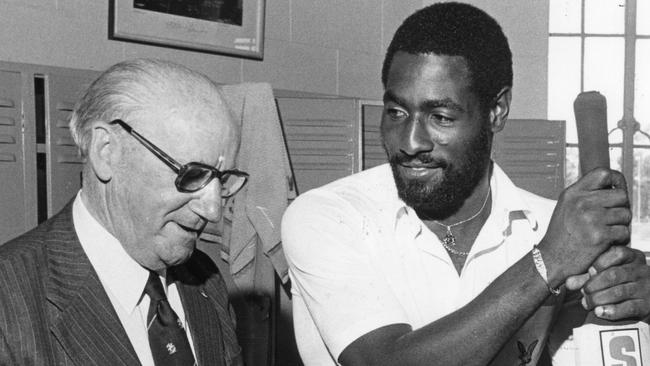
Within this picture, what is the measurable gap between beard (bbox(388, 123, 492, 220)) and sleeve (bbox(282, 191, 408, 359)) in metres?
0.12

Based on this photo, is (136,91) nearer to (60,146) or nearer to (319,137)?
(60,146)

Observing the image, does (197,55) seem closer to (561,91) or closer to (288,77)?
(288,77)

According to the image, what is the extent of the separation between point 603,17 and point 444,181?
3585mm

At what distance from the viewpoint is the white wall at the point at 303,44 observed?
2.78 metres

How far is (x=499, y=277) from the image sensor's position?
143cm

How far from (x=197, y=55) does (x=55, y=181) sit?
3.30 feet

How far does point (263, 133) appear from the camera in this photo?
2766 millimetres

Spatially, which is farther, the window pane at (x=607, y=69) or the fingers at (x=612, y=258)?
the window pane at (x=607, y=69)

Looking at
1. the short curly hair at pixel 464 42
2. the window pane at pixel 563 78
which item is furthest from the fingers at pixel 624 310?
the window pane at pixel 563 78

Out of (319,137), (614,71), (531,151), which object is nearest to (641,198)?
(614,71)

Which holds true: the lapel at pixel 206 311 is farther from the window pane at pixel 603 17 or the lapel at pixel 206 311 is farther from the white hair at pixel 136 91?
the window pane at pixel 603 17

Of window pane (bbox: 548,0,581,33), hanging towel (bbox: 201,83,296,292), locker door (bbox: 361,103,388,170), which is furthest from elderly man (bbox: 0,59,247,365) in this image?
window pane (bbox: 548,0,581,33)

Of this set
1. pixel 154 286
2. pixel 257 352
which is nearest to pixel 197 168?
pixel 154 286

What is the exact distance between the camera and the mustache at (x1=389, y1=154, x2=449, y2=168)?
1.67m
